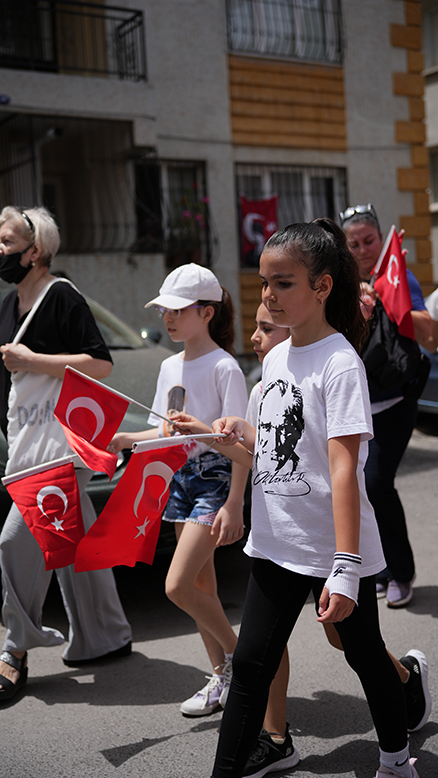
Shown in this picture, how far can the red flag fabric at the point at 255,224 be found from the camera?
14.2 meters

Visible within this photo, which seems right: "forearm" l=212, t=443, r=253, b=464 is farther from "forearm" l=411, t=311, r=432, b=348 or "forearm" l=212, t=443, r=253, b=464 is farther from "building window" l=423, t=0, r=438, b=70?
"building window" l=423, t=0, r=438, b=70

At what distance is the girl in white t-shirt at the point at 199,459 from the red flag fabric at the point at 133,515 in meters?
0.20

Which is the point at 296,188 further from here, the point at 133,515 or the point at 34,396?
the point at 133,515

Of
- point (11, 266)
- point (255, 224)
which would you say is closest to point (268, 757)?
point (11, 266)

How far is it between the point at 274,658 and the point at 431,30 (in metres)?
22.4

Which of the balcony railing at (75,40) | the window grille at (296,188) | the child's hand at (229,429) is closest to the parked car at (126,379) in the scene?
the child's hand at (229,429)

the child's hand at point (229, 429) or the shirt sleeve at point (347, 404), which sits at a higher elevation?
the shirt sleeve at point (347, 404)

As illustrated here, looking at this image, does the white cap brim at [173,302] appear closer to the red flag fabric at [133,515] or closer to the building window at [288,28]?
the red flag fabric at [133,515]

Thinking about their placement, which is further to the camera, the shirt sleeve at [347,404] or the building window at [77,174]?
the building window at [77,174]

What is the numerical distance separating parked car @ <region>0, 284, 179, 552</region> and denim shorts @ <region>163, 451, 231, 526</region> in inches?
41.7

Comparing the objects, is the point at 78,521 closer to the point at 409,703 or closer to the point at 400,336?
the point at 409,703

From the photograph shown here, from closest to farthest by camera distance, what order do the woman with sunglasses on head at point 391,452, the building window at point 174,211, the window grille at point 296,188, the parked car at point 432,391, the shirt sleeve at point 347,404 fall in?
1. the shirt sleeve at point 347,404
2. the woman with sunglasses on head at point 391,452
3. the parked car at point 432,391
4. the building window at point 174,211
5. the window grille at point 296,188

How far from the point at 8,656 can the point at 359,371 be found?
7.25 feet

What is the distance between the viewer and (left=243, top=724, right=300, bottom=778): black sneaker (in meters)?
2.80
